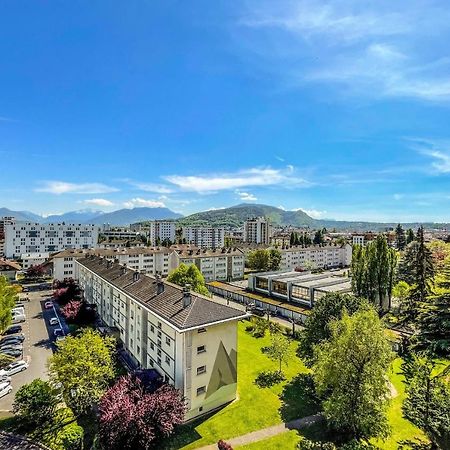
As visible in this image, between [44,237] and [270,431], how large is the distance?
409ft

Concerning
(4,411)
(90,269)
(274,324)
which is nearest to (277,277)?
(274,324)

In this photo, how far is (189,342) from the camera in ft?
77.0

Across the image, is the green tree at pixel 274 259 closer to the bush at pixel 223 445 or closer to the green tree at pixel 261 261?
the green tree at pixel 261 261

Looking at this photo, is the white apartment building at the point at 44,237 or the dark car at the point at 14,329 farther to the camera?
the white apartment building at the point at 44,237

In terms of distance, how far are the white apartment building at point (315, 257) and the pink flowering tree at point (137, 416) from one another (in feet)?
281

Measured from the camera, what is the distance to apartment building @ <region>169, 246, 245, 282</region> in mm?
82562

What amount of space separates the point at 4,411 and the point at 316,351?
2446 centimetres

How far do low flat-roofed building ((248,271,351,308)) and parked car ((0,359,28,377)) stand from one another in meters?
41.9

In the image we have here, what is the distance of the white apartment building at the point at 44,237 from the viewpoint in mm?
118688

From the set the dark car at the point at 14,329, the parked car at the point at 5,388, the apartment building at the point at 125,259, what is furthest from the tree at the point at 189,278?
the apartment building at the point at 125,259

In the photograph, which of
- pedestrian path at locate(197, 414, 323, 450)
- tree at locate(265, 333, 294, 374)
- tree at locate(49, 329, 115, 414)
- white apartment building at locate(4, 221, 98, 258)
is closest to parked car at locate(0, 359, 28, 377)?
tree at locate(49, 329, 115, 414)

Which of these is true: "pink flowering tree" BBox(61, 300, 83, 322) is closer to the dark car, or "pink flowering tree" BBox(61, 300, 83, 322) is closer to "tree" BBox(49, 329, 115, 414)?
the dark car

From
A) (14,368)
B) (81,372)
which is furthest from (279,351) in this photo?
(14,368)

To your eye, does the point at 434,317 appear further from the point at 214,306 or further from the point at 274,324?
the point at 274,324
